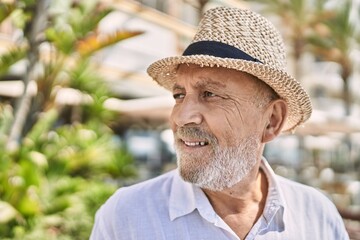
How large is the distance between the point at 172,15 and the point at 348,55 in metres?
7.57

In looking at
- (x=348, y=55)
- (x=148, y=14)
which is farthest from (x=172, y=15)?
(x=348, y=55)

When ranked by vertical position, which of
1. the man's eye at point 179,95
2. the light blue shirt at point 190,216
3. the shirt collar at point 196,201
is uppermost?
the man's eye at point 179,95

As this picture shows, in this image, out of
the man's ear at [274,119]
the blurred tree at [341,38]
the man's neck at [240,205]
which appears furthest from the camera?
the blurred tree at [341,38]

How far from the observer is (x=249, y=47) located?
1789mm

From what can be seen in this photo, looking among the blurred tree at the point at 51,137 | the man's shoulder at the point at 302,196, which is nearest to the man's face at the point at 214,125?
the man's shoulder at the point at 302,196

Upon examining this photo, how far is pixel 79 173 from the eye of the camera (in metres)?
8.11

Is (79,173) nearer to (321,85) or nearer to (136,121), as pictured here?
Answer: (136,121)

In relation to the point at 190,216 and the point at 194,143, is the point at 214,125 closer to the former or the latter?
the point at 194,143

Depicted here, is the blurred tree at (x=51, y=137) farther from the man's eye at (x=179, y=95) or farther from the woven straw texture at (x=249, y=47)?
the woven straw texture at (x=249, y=47)

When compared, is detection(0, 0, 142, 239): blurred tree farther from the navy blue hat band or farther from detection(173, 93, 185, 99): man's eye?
the navy blue hat band

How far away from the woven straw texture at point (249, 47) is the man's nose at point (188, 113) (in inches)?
5.2

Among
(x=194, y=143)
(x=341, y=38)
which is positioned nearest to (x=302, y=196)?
(x=194, y=143)

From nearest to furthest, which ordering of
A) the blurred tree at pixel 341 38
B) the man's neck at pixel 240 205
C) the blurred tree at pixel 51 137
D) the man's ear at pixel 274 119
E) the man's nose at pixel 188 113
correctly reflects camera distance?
the man's nose at pixel 188 113, the man's neck at pixel 240 205, the man's ear at pixel 274 119, the blurred tree at pixel 51 137, the blurred tree at pixel 341 38

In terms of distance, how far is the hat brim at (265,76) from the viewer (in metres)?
1.71
